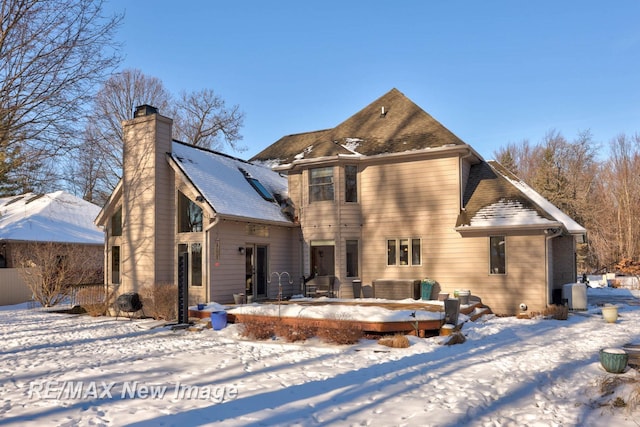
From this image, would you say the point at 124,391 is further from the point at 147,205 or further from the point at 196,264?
the point at 147,205

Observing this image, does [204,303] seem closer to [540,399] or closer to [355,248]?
[355,248]

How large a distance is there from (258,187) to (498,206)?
9426 mm

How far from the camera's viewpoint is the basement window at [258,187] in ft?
62.4

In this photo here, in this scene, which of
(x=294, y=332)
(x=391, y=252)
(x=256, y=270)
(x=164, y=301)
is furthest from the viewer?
(x=391, y=252)

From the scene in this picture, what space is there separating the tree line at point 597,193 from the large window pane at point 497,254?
23.9 metres

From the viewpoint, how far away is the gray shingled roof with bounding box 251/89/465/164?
1742 cm

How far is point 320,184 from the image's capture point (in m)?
18.2

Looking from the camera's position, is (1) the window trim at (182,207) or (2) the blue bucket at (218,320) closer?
(2) the blue bucket at (218,320)

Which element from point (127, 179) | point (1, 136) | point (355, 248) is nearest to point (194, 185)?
point (127, 179)

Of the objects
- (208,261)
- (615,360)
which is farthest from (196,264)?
(615,360)

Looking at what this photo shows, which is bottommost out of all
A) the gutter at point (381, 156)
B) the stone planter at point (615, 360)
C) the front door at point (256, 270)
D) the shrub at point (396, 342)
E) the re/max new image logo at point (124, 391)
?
the shrub at point (396, 342)

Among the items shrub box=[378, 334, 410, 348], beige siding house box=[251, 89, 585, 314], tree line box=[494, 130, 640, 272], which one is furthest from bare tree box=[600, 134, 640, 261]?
shrub box=[378, 334, 410, 348]

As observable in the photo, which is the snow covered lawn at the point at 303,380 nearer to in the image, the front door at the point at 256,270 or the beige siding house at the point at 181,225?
the beige siding house at the point at 181,225

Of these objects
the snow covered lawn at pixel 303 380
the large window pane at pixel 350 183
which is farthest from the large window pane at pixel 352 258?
the snow covered lawn at pixel 303 380
